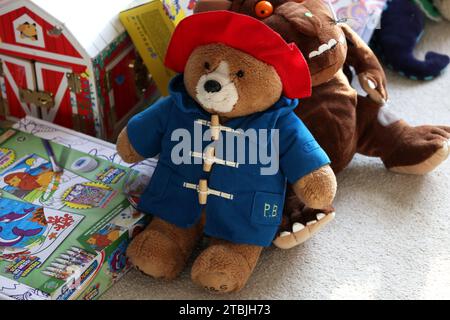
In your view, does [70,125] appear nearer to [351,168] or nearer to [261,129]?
[261,129]

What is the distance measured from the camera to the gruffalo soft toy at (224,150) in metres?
1.10

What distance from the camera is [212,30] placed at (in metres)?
1.10

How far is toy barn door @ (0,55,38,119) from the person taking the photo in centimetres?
141

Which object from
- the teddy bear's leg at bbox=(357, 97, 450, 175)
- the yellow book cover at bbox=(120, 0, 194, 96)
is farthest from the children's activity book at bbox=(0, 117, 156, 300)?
the teddy bear's leg at bbox=(357, 97, 450, 175)

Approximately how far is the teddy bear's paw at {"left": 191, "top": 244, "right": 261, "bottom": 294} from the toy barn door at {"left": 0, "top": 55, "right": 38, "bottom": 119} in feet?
1.77

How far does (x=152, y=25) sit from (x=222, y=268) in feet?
1.76

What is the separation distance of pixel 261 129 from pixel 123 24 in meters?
0.42

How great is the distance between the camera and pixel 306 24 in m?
1.13

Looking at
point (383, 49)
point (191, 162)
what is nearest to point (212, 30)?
point (191, 162)

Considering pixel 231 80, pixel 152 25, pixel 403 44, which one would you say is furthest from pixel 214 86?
pixel 403 44

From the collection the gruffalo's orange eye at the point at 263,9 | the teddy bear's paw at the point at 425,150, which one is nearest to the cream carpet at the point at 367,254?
the teddy bear's paw at the point at 425,150

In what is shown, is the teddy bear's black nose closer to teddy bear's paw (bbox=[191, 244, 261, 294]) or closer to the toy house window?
teddy bear's paw (bbox=[191, 244, 261, 294])

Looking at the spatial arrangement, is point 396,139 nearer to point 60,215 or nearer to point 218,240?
point 218,240

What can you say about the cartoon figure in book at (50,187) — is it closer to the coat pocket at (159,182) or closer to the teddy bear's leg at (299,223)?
the coat pocket at (159,182)
